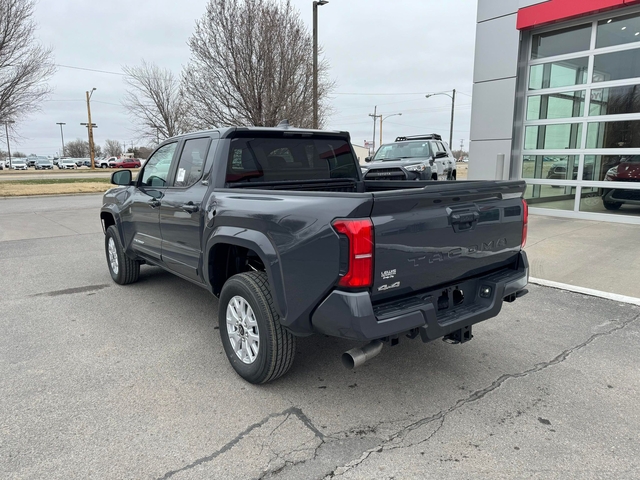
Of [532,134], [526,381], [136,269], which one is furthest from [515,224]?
[532,134]

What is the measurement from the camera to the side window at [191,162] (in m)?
4.07

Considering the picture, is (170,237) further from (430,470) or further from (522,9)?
(522,9)

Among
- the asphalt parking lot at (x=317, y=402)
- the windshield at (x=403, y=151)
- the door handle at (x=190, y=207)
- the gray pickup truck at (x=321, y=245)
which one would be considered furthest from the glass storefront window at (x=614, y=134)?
the door handle at (x=190, y=207)

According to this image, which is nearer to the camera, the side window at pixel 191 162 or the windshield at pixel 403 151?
the side window at pixel 191 162

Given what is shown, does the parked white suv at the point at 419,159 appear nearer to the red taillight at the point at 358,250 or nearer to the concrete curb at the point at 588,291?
the concrete curb at the point at 588,291

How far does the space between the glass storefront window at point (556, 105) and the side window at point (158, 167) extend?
982cm

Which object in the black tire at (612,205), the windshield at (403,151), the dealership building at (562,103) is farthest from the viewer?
the windshield at (403,151)

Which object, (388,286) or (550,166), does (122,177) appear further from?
(550,166)

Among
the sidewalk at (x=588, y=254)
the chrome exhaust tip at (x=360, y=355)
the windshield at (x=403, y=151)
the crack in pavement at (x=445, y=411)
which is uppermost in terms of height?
the windshield at (x=403, y=151)

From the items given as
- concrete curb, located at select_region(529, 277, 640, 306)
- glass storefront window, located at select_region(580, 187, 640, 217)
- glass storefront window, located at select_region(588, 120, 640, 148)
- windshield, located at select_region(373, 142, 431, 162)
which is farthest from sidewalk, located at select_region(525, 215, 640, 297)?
windshield, located at select_region(373, 142, 431, 162)

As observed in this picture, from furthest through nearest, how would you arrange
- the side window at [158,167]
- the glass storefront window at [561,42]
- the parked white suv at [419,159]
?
the parked white suv at [419,159] → the glass storefront window at [561,42] → the side window at [158,167]

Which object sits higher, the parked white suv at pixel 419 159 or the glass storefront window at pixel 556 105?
the glass storefront window at pixel 556 105

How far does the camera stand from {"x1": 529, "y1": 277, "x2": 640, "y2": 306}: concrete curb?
203 inches

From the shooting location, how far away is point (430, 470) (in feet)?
7.94
